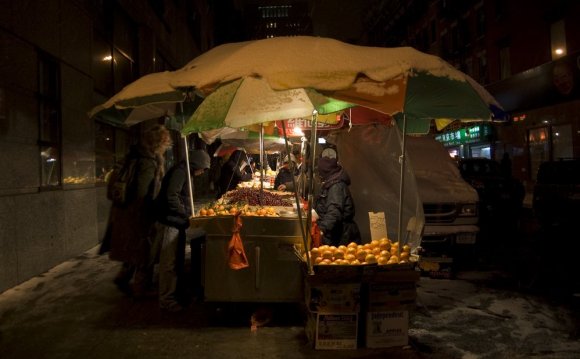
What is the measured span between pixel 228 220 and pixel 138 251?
1735mm

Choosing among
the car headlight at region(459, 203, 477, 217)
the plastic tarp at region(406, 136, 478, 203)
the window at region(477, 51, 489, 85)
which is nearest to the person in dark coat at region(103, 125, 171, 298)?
the plastic tarp at region(406, 136, 478, 203)

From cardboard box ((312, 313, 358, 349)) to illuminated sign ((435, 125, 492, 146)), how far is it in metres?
21.4

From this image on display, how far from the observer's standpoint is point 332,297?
4273mm

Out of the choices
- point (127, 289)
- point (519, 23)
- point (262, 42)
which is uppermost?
point (519, 23)

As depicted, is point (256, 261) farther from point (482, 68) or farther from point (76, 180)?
point (482, 68)

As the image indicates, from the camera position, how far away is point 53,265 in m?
7.50

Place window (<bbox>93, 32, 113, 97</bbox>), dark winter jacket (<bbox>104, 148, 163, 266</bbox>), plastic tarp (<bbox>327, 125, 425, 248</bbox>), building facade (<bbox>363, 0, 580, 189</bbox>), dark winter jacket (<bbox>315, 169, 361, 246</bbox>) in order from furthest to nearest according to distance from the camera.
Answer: building facade (<bbox>363, 0, 580, 189</bbox>) → window (<bbox>93, 32, 113, 97</bbox>) → plastic tarp (<bbox>327, 125, 425, 248</bbox>) → dark winter jacket (<bbox>104, 148, 163, 266</bbox>) → dark winter jacket (<bbox>315, 169, 361, 246</bbox>)

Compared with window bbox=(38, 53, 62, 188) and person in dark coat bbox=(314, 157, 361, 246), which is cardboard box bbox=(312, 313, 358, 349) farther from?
window bbox=(38, 53, 62, 188)

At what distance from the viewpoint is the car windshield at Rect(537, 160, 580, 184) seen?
993 cm

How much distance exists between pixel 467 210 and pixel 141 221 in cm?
569

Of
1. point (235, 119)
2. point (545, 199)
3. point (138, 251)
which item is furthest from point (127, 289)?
point (545, 199)

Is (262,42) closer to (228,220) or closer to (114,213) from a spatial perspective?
(228,220)

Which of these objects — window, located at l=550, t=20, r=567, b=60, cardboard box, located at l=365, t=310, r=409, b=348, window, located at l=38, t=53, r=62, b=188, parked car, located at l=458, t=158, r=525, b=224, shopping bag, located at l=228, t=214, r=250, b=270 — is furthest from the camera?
window, located at l=550, t=20, r=567, b=60

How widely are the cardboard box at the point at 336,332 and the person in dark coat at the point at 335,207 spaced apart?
141 cm
